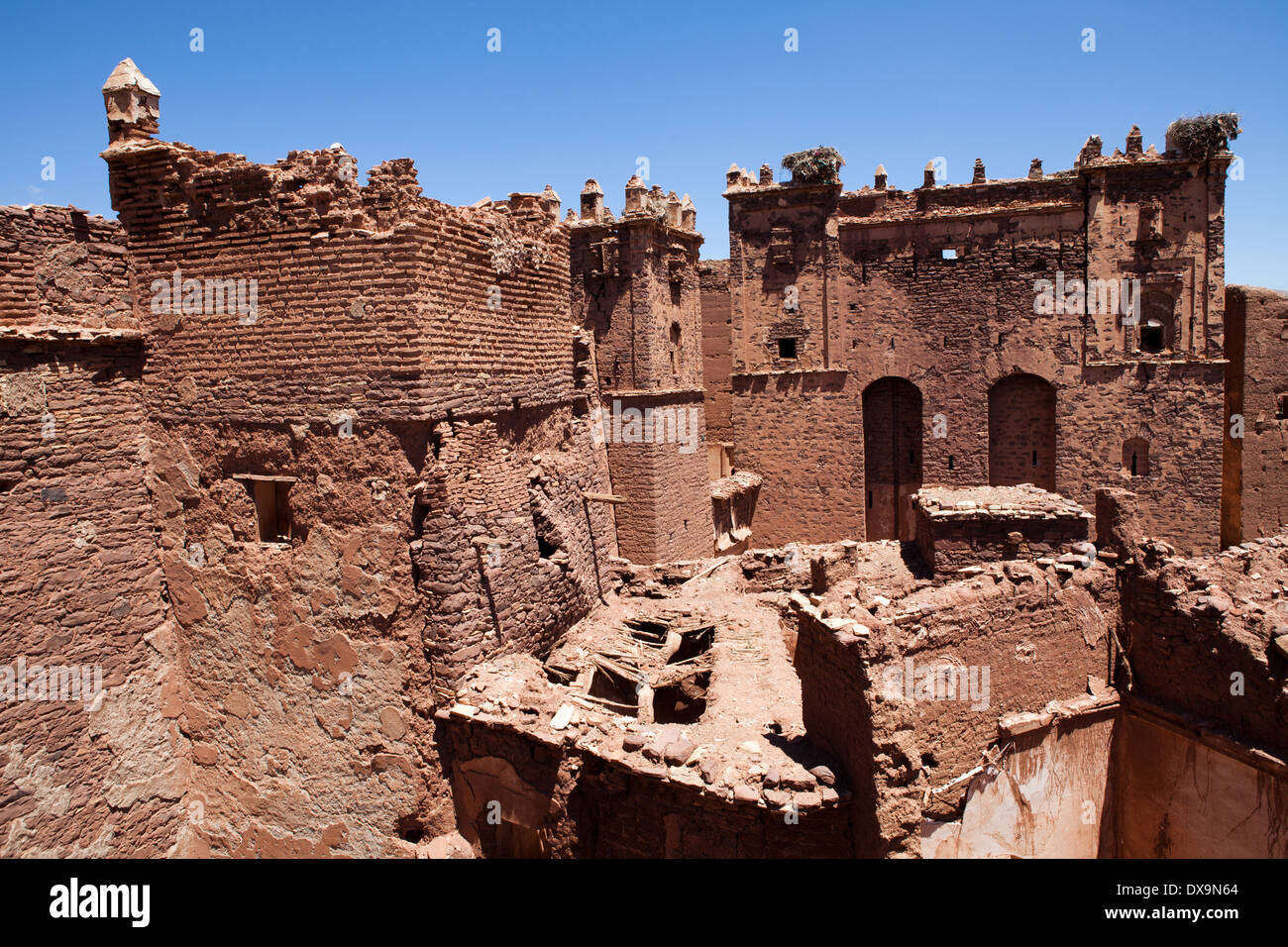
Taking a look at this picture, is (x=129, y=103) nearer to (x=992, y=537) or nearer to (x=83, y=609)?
(x=83, y=609)

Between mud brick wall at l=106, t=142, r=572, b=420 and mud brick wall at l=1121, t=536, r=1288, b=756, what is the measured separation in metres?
7.17

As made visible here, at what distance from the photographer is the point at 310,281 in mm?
8414

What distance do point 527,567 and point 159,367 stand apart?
4.46 meters

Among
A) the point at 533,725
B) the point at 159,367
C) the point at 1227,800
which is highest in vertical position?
the point at 159,367

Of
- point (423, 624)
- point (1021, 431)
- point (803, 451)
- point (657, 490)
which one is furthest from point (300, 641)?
point (1021, 431)

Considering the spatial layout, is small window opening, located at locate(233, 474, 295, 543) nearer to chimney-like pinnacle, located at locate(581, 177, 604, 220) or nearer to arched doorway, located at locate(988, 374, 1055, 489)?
chimney-like pinnacle, located at locate(581, 177, 604, 220)

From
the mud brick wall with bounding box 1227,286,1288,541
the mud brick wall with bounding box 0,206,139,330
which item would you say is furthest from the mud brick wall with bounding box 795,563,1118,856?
the mud brick wall with bounding box 1227,286,1288,541

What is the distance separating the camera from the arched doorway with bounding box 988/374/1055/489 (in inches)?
851

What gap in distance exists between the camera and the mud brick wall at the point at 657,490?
64.2 feet

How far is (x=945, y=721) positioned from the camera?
24.6 ft

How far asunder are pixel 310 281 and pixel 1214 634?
911 cm
